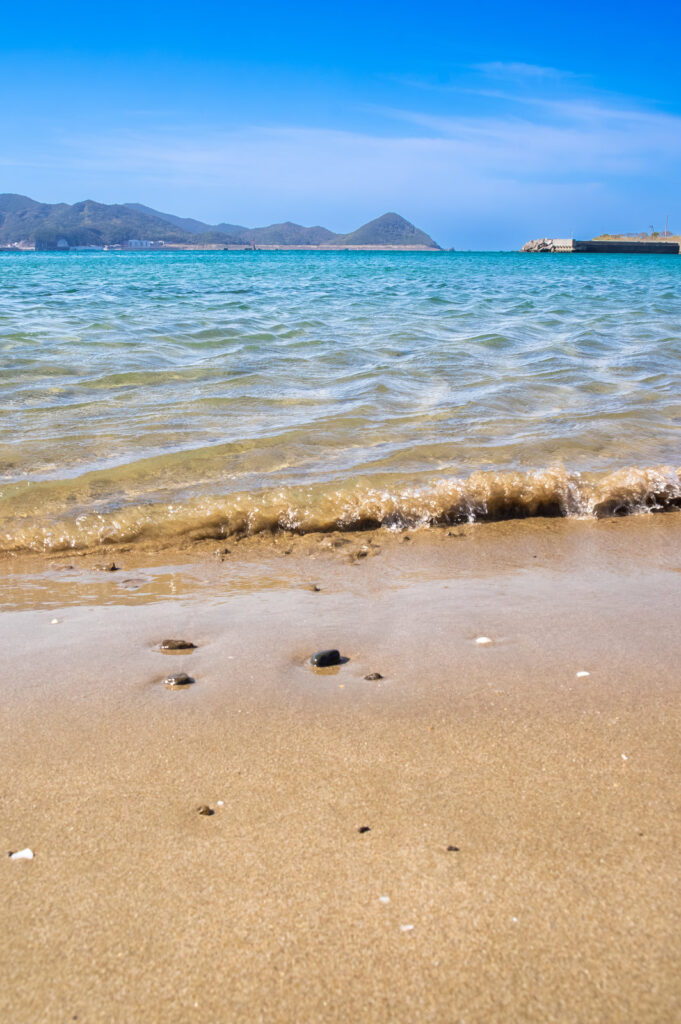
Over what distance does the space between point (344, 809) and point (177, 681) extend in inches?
33.8

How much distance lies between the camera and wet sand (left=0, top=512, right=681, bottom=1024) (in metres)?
1.27

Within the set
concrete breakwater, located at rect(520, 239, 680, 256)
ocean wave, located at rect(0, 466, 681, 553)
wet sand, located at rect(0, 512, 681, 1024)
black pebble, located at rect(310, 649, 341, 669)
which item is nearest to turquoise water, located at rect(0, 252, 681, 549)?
ocean wave, located at rect(0, 466, 681, 553)

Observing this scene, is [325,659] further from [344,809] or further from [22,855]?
[22,855]

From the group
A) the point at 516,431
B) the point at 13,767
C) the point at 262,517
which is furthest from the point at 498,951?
the point at 516,431

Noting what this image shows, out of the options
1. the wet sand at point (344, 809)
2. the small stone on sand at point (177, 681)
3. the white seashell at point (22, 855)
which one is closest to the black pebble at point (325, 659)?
the wet sand at point (344, 809)

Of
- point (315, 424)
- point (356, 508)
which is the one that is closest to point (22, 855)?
point (356, 508)

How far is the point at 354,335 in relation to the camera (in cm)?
1125

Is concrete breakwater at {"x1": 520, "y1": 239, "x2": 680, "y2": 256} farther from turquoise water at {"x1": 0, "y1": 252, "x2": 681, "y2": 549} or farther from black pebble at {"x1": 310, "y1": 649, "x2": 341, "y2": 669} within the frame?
black pebble at {"x1": 310, "y1": 649, "x2": 341, "y2": 669}

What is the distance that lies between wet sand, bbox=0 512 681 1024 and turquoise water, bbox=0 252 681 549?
1.16 meters

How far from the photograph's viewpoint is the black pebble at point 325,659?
250 cm

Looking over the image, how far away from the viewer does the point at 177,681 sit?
237 centimetres

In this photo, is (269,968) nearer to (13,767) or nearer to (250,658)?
(13,767)

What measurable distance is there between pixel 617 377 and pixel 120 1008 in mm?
Answer: 8144

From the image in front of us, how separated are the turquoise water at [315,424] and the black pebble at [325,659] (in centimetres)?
162
